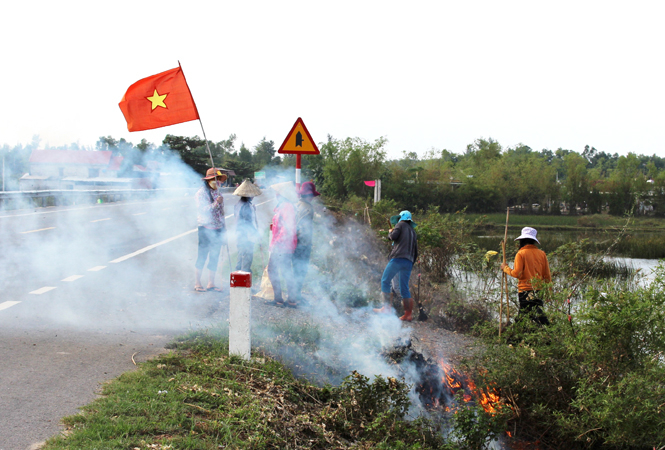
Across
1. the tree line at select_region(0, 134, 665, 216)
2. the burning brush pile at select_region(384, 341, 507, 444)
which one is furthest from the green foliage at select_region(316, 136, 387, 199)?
the burning brush pile at select_region(384, 341, 507, 444)

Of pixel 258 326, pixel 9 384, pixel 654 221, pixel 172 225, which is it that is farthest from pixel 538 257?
pixel 654 221

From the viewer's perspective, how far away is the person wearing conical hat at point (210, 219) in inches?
297

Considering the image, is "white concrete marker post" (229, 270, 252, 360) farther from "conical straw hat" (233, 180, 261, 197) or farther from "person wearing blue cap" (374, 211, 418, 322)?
"person wearing blue cap" (374, 211, 418, 322)

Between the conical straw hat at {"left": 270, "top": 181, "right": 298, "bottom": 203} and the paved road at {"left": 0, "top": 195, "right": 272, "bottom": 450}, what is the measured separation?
1.95 m

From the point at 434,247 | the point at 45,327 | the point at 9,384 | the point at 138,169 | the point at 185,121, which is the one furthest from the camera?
the point at 138,169

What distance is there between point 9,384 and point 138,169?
10854mm

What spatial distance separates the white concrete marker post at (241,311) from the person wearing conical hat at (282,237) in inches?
98.0

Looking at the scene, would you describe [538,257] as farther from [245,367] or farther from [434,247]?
[434,247]

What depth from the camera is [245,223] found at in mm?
7410

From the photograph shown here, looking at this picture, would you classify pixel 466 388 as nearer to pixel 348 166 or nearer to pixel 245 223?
pixel 245 223

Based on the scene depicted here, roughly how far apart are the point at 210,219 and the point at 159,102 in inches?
75.7

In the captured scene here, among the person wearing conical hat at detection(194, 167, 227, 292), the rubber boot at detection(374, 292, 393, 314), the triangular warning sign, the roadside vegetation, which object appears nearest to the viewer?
the roadside vegetation

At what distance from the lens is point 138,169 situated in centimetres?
1389

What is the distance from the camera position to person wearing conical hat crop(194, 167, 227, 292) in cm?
755
